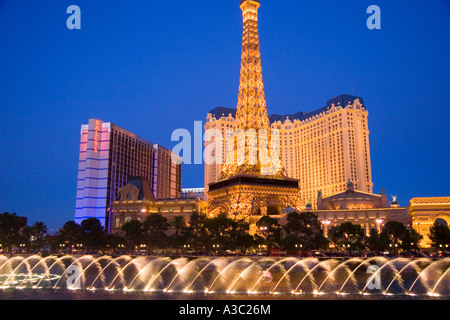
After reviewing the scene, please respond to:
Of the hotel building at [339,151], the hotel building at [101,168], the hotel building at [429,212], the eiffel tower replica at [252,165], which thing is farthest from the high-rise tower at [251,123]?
the hotel building at [339,151]

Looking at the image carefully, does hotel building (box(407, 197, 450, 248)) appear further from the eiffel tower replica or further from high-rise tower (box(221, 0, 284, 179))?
high-rise tower (box(221, 0, 284, 179))

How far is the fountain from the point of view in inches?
1604

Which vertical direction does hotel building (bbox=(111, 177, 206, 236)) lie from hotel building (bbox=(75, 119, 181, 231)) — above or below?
below

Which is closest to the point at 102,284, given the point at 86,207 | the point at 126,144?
the point at 86,207

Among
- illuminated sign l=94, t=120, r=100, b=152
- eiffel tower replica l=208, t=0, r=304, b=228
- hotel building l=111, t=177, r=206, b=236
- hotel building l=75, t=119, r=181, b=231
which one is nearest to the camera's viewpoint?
eiffel tower replica l=208, t=0, r=304, b=228

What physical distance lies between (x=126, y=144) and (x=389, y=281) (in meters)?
135

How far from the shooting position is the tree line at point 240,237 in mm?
84750

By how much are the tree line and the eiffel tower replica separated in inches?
972

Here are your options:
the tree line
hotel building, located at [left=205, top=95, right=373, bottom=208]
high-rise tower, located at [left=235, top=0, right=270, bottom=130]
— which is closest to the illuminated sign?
the tree line

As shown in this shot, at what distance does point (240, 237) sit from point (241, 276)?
117 ft

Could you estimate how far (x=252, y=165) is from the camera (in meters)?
132

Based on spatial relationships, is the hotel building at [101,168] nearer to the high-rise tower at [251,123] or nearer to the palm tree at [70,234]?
the palm tree at [70,234]

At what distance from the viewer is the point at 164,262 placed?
65.8 m
